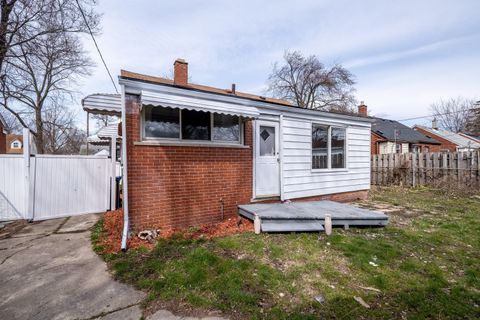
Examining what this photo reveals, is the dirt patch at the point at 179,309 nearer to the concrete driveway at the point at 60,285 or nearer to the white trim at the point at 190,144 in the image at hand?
the concrete driveway at the point at 60,285

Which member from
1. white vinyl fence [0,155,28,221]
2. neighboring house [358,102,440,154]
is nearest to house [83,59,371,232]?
white vinyl fence [0,155,28,221]

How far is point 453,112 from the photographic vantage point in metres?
39.7

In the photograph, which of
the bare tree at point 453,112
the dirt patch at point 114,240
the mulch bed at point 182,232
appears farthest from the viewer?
the bare tree at point 453,112

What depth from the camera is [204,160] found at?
18.5ft

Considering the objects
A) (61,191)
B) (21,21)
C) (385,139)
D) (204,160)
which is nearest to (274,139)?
(204,160)

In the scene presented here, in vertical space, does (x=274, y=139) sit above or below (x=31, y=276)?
above

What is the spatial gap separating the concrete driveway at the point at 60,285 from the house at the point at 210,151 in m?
1.22

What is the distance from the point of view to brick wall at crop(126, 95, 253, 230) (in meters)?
4.81

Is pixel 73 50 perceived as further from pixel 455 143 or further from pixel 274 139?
pixel 455 143

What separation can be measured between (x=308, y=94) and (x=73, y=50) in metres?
24.2

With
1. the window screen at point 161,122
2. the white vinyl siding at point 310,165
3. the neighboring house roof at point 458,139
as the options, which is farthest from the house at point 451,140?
the window screen at point 161,122

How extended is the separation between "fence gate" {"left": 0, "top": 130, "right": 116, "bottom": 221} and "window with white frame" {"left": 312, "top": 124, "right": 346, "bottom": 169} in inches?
277

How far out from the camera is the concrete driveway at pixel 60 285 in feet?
8.70

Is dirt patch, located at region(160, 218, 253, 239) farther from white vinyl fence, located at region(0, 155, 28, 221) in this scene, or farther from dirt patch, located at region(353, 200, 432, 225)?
white vinyl fence, located at region(0, 155, 28, 221)
